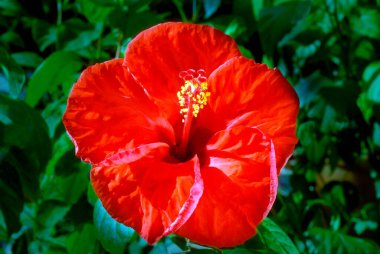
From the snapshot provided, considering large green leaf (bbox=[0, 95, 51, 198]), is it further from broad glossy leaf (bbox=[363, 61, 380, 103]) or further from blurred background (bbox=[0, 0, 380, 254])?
broad glossy leaf (bbox=[363, 61, 380, 103])

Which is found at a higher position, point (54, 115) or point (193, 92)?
point (193, 92)

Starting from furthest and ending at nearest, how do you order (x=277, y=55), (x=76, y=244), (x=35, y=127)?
(x=277, y=55) < (x=76, y=244) < (x=35, y=127)

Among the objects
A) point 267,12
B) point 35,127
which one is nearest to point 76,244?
point 35,127

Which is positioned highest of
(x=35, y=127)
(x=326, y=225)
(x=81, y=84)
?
(x=81, y=84)

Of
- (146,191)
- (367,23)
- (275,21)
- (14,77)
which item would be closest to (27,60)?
(14,77)

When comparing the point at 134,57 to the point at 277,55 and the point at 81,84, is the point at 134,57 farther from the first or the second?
the point at 277,55

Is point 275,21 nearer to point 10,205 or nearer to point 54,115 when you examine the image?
point 54,115

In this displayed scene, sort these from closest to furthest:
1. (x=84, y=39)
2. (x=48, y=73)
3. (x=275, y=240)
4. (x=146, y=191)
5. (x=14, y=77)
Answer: (x=146, y=191) < (x=275, y=240) < (x=14, y=77) < (x=48, y=73) < (x=84, y=39)

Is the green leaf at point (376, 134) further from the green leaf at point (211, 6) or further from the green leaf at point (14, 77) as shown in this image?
the green leaf at point (14, 77)
